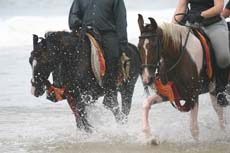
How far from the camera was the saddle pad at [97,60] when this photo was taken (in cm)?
898

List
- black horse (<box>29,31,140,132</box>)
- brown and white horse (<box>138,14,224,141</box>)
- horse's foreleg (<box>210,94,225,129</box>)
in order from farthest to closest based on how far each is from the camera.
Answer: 1. horse's foreleg (<box>210,94,225,129</box>)
2. black horse (<box>29,31,140,132</box>)
3. brown and white horse (<box>138,14,224,141</box>)

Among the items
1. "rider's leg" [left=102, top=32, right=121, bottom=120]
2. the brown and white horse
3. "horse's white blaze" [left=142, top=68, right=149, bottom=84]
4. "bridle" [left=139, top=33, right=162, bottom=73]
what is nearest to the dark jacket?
"rider's leg" [left=102, top=32, right=121, bottom=120]

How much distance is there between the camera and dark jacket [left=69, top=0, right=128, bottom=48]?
9.50m

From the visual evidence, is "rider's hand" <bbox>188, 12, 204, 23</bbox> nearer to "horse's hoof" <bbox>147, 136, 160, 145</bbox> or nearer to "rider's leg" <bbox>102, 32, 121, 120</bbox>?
"rider's leg" <bbox>102, 32, 121, 120</bbox>

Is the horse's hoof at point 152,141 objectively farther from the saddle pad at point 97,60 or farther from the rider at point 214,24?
the saddle pad at point 97,60

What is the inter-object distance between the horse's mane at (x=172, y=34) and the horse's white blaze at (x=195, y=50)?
12 centimetres

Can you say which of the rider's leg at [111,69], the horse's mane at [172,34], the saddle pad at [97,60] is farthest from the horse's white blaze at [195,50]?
the rider's leg at [111,69]

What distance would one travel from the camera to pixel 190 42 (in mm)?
8117

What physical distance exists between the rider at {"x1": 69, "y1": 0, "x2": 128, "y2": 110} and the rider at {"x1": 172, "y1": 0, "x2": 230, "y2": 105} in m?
0.98

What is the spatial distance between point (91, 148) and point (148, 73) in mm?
1578

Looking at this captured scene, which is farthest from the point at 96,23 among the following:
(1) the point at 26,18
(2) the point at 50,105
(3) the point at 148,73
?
(1) the point at 26,18

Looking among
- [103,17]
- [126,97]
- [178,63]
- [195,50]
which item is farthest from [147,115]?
[103,17]

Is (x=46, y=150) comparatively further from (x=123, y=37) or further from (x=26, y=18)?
(x=26, y=18)

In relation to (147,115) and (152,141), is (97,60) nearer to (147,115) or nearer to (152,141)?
(147,115)
